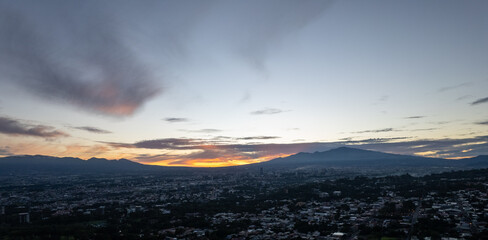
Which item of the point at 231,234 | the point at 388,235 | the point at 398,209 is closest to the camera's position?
the point at 388,235

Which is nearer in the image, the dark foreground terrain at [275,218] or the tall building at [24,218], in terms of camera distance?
the dark foreground terrain at [275,218]

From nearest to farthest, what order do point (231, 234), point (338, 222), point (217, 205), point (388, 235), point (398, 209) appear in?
point (388, 235) < point (231, 234) < point (338, 222) < point (398, 209) < point (217, 205)

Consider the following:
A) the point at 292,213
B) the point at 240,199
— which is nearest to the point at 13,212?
the point at 240,199

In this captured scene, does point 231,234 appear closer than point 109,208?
Yes

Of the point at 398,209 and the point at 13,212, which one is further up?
the point at 13,212

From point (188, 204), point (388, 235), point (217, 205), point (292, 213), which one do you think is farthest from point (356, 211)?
point (188, 204)

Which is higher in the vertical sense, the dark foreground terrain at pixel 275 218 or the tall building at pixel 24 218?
the tall building at pixel 24 218

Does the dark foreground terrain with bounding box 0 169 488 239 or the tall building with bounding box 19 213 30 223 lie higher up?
the tall building with bounding box 19 213 30 223

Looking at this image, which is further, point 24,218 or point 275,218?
point 24,218

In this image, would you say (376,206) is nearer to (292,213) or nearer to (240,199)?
(292,213)

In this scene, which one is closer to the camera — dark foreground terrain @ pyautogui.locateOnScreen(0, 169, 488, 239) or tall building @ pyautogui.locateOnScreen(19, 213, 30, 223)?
dark foreground terrain @ pyautogui.locateOnScreen(0, 169, 488, 239)

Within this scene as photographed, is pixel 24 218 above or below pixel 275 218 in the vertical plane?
above
